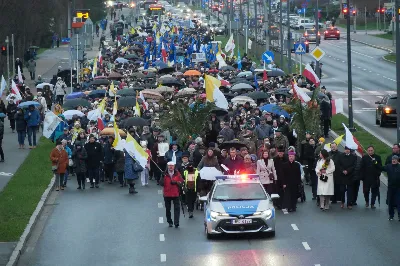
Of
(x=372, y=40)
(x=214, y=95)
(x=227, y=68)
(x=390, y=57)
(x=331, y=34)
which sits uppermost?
(x=214, y=95)

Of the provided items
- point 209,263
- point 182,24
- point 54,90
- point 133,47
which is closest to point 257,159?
point 209,263

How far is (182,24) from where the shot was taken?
134125 mm

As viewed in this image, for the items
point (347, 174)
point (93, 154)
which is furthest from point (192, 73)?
point (347, 174)

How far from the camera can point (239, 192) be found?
1023 inches

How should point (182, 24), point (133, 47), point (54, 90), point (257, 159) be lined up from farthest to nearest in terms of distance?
point (182, 24)
point (133, 47)
point (54, 90)
point (257, 159)

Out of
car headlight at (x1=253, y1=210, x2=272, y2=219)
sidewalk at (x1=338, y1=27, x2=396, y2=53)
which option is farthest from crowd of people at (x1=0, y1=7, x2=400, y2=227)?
sidewalk at (x1=338, y1=27, x2=396, y2=53)

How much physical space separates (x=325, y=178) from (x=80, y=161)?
766 centimetres

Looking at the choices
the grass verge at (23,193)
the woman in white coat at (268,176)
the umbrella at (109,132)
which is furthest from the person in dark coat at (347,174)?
the umbrella at (109,132)

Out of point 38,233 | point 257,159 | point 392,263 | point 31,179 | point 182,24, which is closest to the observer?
point 392,263

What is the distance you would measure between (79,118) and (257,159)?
35.6 ft

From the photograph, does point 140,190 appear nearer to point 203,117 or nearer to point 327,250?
point 203,117

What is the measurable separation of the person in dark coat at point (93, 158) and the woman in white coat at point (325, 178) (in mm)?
7055

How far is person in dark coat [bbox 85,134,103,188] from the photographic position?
34.3m

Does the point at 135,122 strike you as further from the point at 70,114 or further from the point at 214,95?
the point at 70,114
